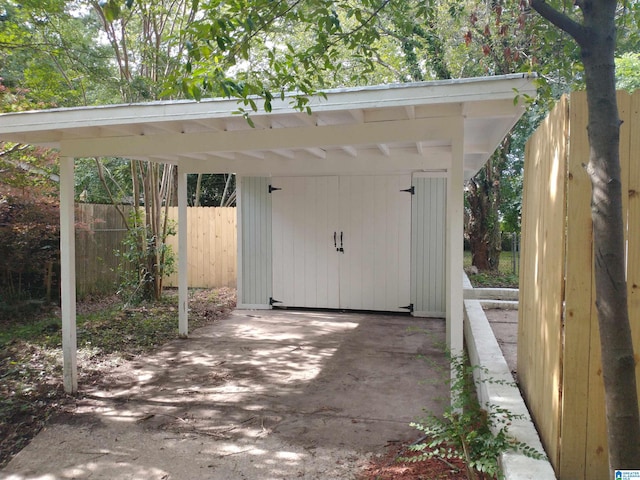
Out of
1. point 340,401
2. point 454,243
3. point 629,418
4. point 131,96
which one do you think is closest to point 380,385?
point 340,401

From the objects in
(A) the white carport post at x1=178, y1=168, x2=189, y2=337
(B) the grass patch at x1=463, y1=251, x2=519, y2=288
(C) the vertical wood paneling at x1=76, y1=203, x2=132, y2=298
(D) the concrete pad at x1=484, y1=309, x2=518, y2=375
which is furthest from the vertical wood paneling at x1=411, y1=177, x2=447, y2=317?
(C) the vertical wood paneling at x1=76, y1=203, x2=132, y2=298

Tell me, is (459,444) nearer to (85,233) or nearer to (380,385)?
(380,385)

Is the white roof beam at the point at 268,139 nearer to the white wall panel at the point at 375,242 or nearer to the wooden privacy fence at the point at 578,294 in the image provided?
the wooden privacy fence at the point at 578,294

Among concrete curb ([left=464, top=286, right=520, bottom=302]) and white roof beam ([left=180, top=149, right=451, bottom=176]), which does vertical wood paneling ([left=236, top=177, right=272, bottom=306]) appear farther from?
concrete curb ([left=464, top=286, right=520, bottom=302])

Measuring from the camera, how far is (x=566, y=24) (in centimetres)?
156

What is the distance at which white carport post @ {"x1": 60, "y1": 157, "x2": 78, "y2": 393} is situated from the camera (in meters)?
4.16

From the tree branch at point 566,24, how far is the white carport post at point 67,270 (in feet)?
12.6

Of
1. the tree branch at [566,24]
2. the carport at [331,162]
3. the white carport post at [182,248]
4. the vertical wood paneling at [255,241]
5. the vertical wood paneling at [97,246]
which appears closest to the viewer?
the tree branch at [566,24]

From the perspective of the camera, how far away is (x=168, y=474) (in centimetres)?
289

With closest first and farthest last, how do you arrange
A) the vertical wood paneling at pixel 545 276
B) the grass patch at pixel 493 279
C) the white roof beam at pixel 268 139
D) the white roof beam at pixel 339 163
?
1. the vertical wood paneling at pixel 545 276
2. the white roof beam at pixel 268 139
3. the white roof beam at pixel 339 163
4. the grass patch at pixel 493 279

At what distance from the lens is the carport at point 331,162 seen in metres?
3.43

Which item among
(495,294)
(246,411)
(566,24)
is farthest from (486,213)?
(566,24)

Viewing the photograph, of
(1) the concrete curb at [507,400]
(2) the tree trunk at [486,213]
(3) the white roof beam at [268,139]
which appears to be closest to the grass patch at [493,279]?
(2) the tree trunk at [486,213]

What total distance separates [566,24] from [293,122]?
257cm
